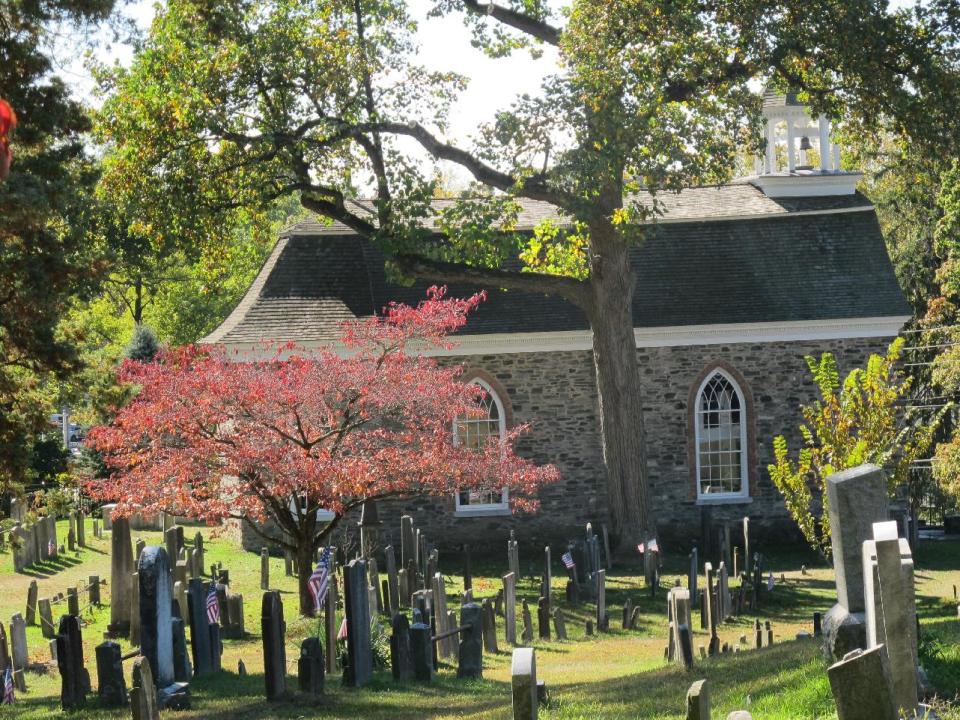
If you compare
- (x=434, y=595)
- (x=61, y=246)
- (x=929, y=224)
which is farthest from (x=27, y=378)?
(x=929, y=224)

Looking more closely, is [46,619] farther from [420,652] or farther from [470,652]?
[470,652]

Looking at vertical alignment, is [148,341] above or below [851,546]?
above

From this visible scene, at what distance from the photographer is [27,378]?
1811 centimetres

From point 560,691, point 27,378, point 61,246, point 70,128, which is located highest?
point 70,128

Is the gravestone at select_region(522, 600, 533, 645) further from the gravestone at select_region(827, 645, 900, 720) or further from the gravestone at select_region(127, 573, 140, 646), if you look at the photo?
the gravestone at select_region(827, 645, 900, 720)

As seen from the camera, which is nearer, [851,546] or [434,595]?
[851,546]

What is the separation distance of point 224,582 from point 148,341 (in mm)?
21350

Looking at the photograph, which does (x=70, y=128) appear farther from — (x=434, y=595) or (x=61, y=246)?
(x=434, y=595)

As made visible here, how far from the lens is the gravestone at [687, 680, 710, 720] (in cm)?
782

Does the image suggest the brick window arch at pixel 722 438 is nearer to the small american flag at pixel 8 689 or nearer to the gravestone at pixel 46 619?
the gravestone at pixel 46 619

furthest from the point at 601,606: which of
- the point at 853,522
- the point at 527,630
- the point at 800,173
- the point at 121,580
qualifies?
the point at 800,173

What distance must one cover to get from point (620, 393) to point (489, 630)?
9.61 meters

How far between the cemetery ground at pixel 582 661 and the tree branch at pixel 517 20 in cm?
1043

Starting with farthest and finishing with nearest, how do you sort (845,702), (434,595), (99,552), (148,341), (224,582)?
(148,341) → (99,552) → (224,582) → (434,595) → (845,702)
